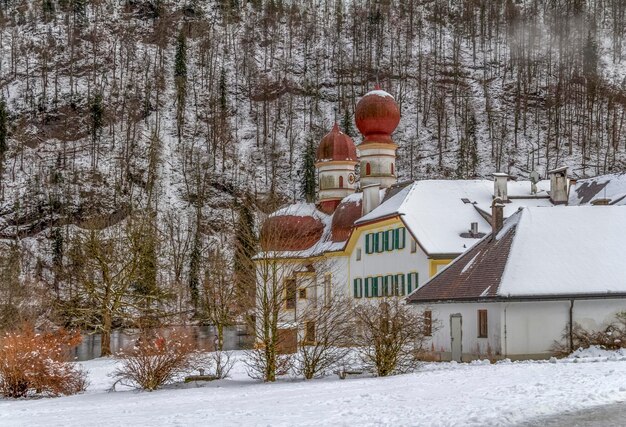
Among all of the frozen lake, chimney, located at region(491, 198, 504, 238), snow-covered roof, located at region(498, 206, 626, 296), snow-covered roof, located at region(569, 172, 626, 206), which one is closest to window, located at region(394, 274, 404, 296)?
snow-covered roof, located at region(569, 172, 626, 206)

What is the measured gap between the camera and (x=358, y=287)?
47031 mm

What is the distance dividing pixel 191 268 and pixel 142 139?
28.4 meters

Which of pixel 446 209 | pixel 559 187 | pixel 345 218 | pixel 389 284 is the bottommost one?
pixel 389 284

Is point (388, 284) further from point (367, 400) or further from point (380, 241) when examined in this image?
point (367, 400)

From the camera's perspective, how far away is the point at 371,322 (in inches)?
994

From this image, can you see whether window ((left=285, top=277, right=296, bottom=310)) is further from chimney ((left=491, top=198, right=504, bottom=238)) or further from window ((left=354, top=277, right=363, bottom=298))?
window ((left=354, top=277, right=363, bottom=298))

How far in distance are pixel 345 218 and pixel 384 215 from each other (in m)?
8.16

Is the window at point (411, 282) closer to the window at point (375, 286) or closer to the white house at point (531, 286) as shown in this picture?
the window at point (375, 286)

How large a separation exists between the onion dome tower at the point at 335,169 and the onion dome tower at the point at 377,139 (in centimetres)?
122

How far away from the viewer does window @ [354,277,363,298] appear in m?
46.7

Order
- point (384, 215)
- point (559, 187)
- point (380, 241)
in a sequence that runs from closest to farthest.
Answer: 1. point (384, 215)
2. point (380, 241)
3. point (559, 187)

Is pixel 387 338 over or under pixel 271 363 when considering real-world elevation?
over

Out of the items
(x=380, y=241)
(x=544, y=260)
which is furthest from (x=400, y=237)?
(x=544, y=260)

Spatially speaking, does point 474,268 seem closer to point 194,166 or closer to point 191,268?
point 191,268
